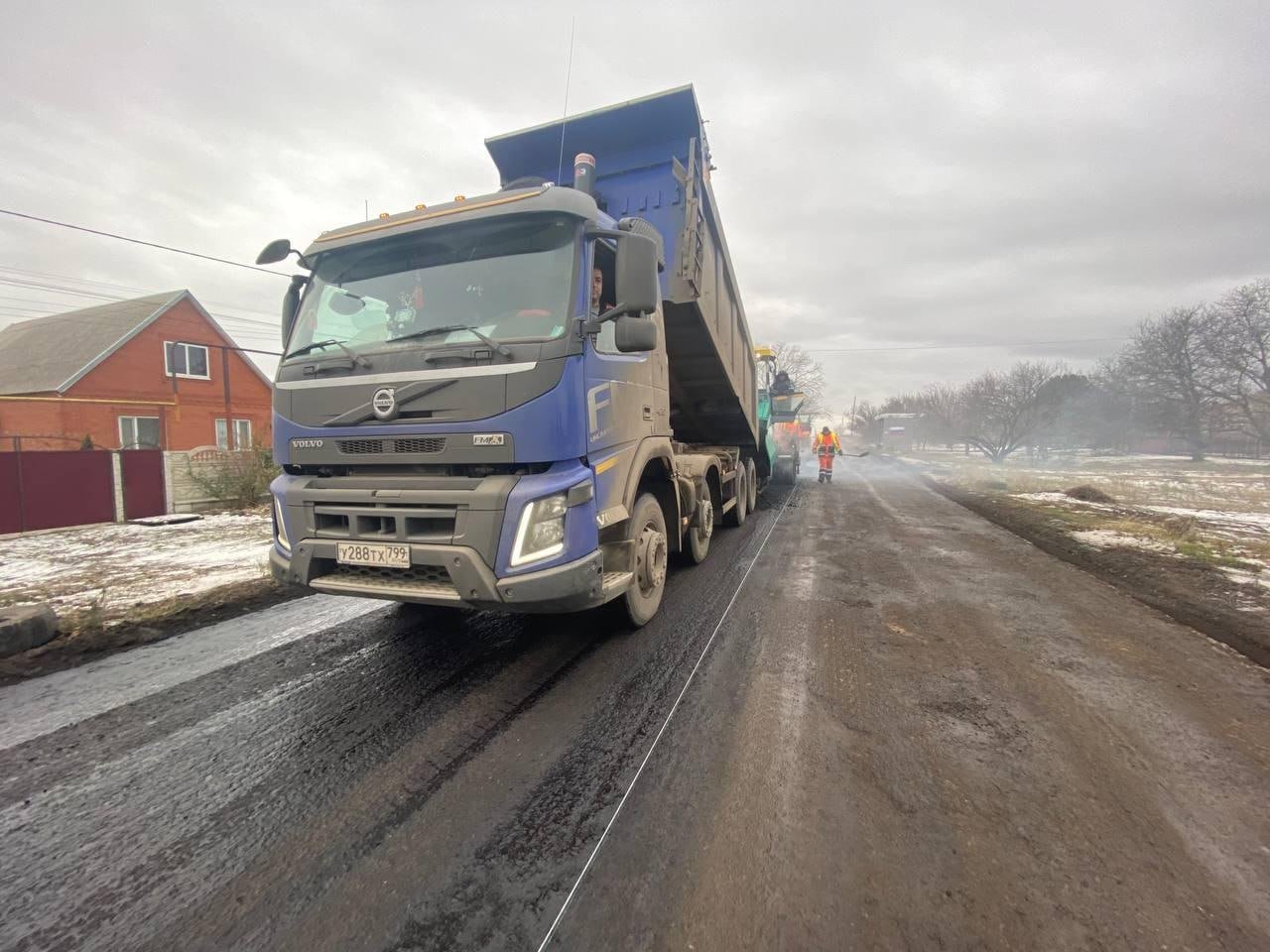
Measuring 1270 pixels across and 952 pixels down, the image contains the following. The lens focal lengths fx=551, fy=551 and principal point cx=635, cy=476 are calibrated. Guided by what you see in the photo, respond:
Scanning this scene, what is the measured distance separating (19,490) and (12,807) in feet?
31.8

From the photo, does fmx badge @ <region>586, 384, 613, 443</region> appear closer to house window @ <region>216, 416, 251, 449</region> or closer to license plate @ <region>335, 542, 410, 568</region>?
license plate @ <region>335, 542, 410, 568</region>

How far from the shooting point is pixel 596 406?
3400mm

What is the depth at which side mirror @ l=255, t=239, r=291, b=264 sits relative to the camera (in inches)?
156

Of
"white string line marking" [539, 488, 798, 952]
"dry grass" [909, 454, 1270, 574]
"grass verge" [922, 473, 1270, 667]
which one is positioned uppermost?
"dry grass" [909, 454, 1270, 574]

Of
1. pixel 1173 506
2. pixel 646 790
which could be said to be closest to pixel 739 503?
pixel 646 790

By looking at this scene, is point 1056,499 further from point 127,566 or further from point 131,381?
point 131,381

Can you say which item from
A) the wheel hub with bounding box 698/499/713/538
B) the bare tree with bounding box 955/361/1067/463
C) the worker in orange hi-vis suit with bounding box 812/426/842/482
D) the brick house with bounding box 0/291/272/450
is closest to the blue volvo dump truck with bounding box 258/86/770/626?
the wheel hub with bounding box 698/499/713/538

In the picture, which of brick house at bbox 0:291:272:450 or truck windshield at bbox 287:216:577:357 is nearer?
truck windshield at bbox 287:216:577:357

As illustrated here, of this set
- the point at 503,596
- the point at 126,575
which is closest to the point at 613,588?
the point at 503,596

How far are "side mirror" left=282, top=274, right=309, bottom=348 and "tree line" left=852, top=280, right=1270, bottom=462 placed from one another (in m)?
35.5

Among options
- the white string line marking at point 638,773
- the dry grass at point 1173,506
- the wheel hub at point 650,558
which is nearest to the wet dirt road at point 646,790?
the white string line marking at point 638,773

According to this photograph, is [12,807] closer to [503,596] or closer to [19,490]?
[503,596]

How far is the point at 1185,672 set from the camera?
133 inches

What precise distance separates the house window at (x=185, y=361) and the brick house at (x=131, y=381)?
0.03m
